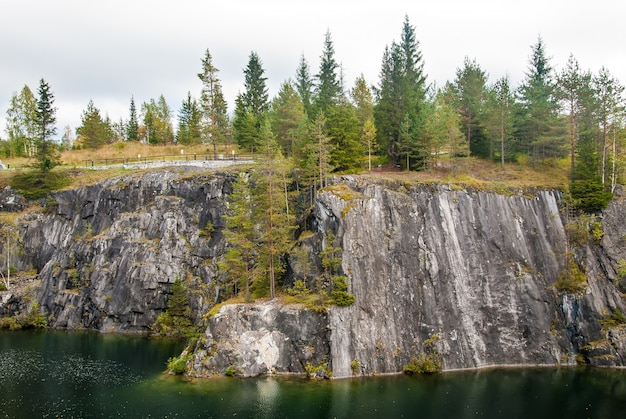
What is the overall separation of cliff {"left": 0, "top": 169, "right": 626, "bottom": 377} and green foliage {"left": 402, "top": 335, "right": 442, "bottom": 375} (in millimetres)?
337

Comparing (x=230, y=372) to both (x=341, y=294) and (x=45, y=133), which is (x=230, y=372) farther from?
(x=45, y=133)

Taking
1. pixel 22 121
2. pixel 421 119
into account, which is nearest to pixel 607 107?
pixel 421 119

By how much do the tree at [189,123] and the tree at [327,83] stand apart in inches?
1066

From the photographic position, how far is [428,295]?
1516 inches

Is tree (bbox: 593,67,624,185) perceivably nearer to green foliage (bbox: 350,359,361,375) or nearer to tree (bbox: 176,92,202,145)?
green foliage (bbox: 350,359,361,375)

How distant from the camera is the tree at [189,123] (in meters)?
80.7

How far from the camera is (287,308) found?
120 ft

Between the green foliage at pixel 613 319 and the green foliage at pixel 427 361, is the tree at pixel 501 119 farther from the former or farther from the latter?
the green foliage at pixel 427 361

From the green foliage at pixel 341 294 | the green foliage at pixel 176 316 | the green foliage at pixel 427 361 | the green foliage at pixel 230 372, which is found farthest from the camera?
the green foliage at pixel 176 316

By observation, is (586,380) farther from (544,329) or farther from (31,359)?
(31,359)

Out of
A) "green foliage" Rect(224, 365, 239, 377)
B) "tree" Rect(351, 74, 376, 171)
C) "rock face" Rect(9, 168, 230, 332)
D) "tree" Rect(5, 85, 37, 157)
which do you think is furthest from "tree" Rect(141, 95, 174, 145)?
"green foliage" Rect(224, 365, 239, 377)

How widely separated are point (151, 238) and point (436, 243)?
111ft

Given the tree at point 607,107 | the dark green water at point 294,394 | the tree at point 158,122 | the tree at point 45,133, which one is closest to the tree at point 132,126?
the tree at point 158,122

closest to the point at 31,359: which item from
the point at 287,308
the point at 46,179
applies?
the point at 287,308
